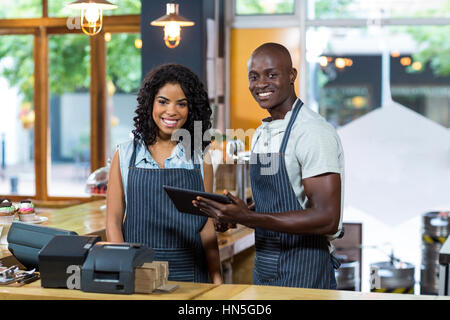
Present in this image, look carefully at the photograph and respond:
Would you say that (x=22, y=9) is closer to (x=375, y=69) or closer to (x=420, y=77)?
(x=375, y=69)

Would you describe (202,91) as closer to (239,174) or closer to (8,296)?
(8,296)

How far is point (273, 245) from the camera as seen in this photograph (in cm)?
259

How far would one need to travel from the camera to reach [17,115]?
7.46 meters

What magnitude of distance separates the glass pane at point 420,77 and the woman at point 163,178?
14.4 ft

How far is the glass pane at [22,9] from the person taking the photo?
724cm

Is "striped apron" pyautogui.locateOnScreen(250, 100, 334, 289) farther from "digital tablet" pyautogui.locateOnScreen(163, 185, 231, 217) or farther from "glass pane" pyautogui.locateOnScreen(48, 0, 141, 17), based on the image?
"glass pane" pyautogui.locateOnScreen(48, 0, 141, 17)

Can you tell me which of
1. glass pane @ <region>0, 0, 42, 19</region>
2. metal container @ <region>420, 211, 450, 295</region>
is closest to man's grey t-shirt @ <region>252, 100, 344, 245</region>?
metal container @ <region>420, 211, 450, 295</region>

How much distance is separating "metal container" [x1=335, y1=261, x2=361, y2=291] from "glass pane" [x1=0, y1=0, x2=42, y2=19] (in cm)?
431

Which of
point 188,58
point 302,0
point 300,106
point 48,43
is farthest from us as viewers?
point 48,43

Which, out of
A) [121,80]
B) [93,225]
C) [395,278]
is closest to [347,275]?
[395,278]

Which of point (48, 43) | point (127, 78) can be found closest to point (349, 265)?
point (127, 78)

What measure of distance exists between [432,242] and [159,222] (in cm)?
350

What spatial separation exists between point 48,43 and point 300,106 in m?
5.27
